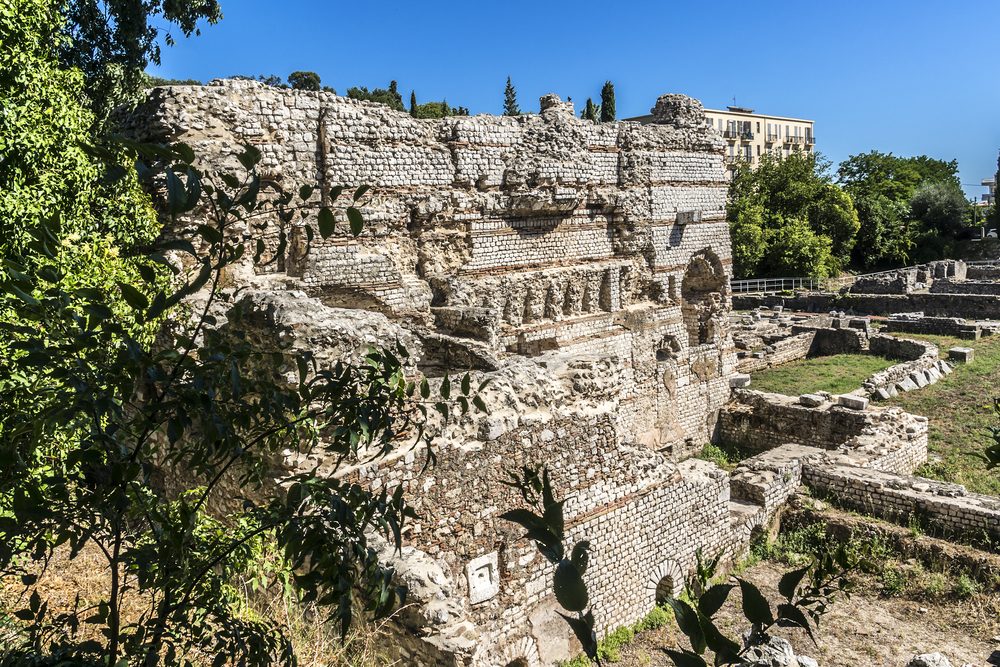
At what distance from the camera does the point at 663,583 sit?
281 inches

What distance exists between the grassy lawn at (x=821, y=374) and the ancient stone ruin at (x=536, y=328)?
6.23 feet

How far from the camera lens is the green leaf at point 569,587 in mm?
1590

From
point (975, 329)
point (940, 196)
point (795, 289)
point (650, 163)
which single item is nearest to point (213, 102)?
point (650, 163)

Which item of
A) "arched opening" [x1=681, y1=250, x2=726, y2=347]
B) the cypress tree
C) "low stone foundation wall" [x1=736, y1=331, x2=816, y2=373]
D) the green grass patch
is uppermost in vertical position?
the cypress tree

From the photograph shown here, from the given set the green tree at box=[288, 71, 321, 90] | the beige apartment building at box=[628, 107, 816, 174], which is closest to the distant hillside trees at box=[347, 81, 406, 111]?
the green tree at box=[288, 71, 321, 90]

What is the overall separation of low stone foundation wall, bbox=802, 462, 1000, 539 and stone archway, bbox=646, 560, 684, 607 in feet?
10.9

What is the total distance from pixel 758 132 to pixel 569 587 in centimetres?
6220

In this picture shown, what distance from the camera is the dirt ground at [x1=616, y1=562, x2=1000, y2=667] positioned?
6379mm

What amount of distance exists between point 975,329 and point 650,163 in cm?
1265

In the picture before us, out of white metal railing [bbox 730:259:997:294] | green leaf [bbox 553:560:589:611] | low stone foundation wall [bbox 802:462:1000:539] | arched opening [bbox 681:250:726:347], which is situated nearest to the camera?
green leaf [bbox 553:560:589:611]

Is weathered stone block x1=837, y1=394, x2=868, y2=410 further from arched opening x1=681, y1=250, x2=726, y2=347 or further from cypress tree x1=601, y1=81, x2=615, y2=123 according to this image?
cypress tree x1=601, y1=81, x2=615, y2=123

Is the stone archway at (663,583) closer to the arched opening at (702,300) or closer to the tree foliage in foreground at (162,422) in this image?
the tree foliage in foreground at (162,422)

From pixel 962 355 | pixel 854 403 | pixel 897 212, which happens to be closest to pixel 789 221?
pixel 897 212

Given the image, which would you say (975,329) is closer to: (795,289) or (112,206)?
(795,289)
